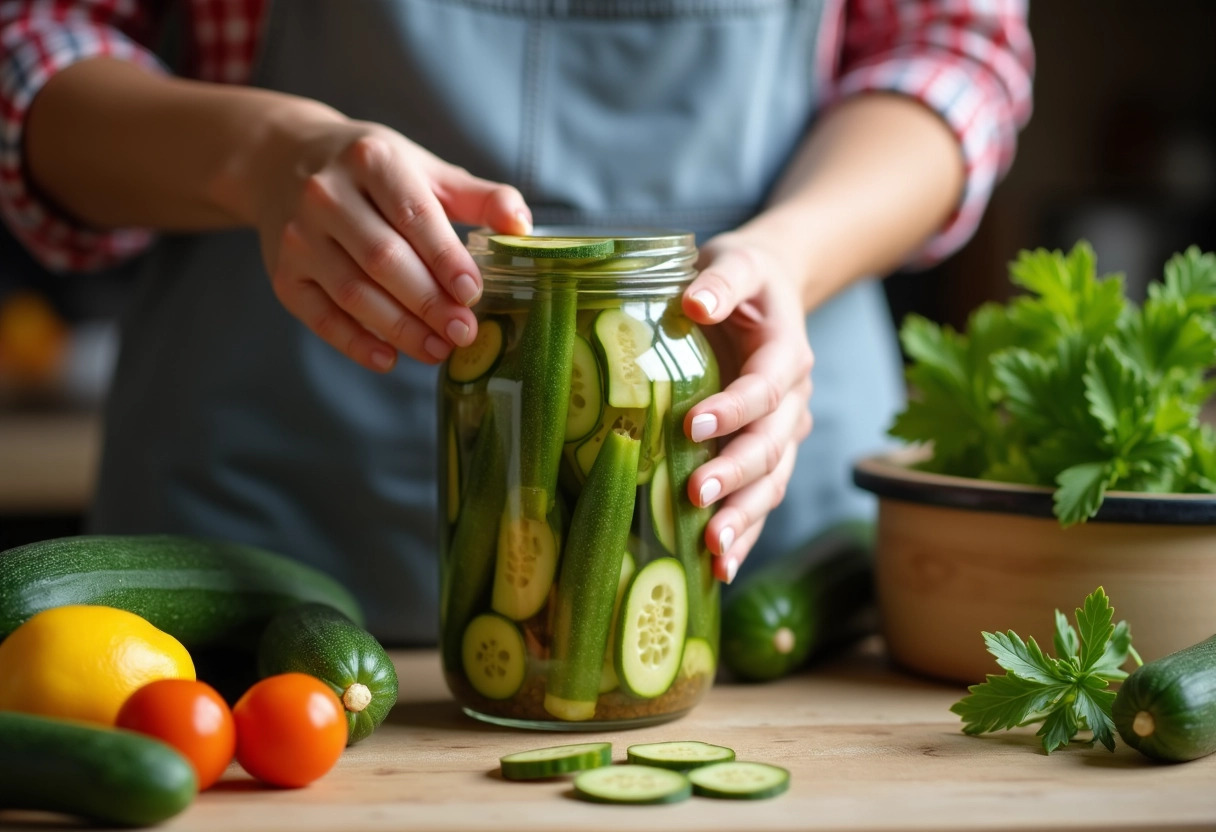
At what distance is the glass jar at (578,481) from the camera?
95 centimetres

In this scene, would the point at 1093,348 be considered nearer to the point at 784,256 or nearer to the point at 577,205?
the point at 784,256

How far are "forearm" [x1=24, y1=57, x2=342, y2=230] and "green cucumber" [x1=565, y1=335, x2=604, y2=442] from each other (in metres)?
0.34

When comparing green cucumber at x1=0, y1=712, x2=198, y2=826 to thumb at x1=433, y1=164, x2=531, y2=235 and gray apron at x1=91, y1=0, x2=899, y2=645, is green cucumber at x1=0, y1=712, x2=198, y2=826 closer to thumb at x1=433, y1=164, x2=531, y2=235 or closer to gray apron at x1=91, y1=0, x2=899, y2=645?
thumb at x1=433, y1=164, x2=531, y2=235

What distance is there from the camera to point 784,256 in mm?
1173

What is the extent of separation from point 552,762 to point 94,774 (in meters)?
0.29

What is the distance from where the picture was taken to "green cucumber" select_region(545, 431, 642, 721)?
0.95 metres

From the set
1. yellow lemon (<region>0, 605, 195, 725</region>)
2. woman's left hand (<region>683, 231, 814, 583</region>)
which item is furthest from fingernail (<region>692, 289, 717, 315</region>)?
yellow lemon (<region>0, 605, 195, 725</region>)

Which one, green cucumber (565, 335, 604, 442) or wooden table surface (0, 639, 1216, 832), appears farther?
green cucumber (565, 335, 604, 442)

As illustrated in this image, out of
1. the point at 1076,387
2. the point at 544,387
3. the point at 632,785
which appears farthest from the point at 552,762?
the point at 1076,387

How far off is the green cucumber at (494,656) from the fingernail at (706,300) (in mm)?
276

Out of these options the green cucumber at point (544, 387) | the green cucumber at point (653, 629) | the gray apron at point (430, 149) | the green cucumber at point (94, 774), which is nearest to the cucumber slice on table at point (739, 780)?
the green cucumber at point (653, 629)

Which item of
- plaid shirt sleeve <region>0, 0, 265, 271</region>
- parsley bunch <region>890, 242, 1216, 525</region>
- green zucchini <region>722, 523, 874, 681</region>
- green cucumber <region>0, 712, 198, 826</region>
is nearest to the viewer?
green cucumber <region>0, 712, 198, 826</region>

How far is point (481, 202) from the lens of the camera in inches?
40.6

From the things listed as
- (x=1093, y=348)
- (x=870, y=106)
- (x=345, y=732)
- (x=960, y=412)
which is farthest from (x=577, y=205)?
(x=345, y=732)
